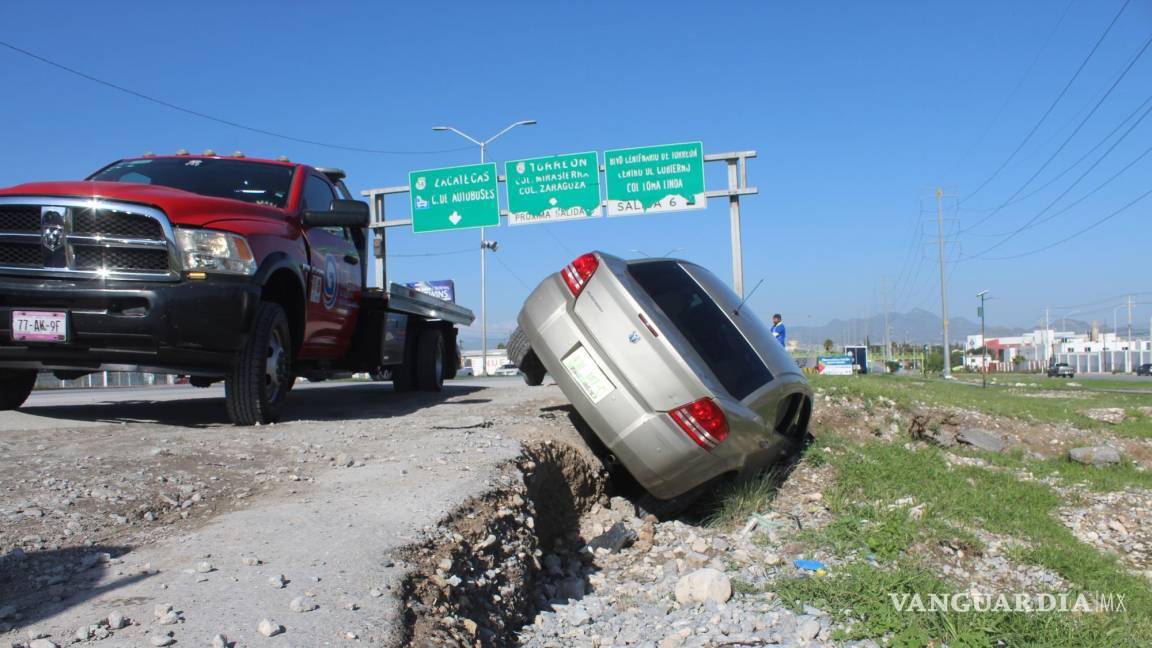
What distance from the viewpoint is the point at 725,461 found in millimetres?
5477

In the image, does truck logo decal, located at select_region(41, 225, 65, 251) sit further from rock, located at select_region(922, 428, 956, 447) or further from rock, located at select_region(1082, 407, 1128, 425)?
rock, located at select_region(1082, 407, 1128, 425)

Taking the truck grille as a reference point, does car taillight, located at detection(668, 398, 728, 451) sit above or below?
below

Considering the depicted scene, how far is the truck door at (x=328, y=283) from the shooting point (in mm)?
7309

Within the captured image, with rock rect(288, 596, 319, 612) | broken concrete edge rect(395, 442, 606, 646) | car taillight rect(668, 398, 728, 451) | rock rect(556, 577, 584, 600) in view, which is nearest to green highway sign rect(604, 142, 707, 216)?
broken concrete edge rect(395, 442, 606, 646)

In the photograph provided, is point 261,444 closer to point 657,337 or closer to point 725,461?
point 657,337

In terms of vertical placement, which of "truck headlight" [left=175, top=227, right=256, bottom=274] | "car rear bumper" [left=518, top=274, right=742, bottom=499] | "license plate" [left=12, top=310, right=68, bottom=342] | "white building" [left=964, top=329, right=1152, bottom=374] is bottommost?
"white building" [left=964, top=329, right=1152, bottom=374]

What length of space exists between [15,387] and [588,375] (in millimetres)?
4743

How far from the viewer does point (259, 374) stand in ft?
20.3

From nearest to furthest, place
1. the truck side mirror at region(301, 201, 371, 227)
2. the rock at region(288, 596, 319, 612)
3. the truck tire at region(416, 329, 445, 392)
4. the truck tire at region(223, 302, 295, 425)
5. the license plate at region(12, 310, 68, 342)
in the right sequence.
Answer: the rock at region(288, 596, 319, 612)
the license plate at region(12, 310, 68, 342)
the truck tire at region(223, 302, 295, 425)
the truck side mirror at region(301, 201, 371, 227)
the truck tire at region(416, 329, 445, 392)

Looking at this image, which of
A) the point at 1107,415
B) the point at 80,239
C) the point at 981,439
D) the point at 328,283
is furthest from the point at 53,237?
the point at 1107,415

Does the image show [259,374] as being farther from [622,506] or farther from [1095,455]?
[1095,455]

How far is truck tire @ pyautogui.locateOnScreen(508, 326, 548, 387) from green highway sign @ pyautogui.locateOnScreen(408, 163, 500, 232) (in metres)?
14.5

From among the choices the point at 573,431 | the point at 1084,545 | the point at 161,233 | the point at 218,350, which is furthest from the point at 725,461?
the point at 161,233

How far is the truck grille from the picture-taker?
18.3ft
